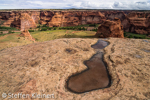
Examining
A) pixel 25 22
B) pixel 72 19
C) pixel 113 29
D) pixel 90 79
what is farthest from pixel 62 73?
pixel 72 19

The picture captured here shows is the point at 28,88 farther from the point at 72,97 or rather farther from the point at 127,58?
the point at 127,58

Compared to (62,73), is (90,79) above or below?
below

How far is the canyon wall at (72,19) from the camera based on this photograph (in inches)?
1773

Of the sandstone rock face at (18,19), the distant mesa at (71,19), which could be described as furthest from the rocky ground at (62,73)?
the sandstone rock face at (18,19)

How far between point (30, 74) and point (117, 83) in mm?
6496

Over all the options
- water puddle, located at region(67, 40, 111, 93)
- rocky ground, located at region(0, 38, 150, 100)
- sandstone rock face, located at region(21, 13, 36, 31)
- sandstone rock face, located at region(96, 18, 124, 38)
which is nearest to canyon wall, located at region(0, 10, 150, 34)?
sandstone rock face, located at region(21, 13, 36, 31)

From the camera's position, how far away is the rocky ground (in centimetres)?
575

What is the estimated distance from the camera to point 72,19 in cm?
6925

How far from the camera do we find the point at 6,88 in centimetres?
587

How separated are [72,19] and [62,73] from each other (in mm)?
66209

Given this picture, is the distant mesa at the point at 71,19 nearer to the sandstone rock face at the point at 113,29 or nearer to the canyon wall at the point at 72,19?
the canyon wall at the point at 72,19

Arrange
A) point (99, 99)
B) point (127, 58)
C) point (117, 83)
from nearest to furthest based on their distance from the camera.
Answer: point (99, 99) < point (117, 83) < point (127, 58)

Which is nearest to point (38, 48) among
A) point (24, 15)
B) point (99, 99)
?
point (99, 99)

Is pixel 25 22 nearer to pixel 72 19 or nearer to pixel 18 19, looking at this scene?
pixel 18 19
